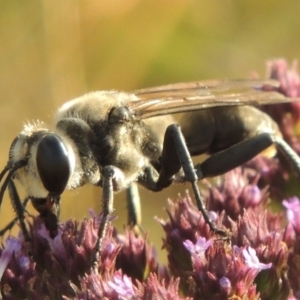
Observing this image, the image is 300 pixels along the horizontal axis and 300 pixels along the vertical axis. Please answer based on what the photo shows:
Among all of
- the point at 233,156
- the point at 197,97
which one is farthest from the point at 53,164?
the point at 233,156

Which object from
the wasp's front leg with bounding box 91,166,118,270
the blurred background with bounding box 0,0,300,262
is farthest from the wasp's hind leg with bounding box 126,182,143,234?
the blurred background with bounding box 0,0,300,262

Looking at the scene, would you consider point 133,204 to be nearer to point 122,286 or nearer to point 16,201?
point 16,201

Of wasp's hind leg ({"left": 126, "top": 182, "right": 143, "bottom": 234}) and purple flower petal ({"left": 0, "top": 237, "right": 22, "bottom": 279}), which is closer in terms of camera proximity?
purple flower petal ({"left": 0, "top": 237, "right": 22, "bottom": 279})

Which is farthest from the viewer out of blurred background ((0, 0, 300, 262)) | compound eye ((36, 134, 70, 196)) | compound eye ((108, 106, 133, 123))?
blurred background ((0, 0, 300, 262))

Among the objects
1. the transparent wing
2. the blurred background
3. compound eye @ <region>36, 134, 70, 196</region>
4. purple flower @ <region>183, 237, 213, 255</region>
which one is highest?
the blurred background

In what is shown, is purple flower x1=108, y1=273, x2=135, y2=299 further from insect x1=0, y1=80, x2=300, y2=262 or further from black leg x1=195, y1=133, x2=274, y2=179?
black leg x1=195, y1=133, x2=274, y2=179

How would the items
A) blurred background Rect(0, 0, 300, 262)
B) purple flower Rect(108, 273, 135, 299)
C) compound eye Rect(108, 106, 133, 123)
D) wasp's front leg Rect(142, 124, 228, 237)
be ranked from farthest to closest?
blurred background Rect(0, 0, 300, 262), compound eye Rect(108, 106, 133, 123), wasp's front leg Rect(142, 124, 228, 237), purple flower Rect(108, 273, 135, 299)

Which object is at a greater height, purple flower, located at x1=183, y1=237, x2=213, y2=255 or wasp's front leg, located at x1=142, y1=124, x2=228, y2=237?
wasp's front leg, located at x1=142, y1=124, x2=228, y2=237
